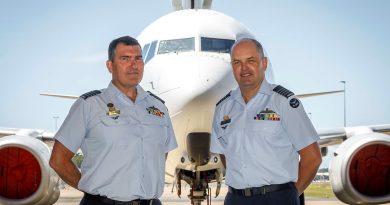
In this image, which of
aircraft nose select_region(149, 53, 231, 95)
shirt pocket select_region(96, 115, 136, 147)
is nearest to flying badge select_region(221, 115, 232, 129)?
shirt pocket select_region(96, 115, 136, 147)

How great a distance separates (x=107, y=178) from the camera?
3822 millimetres

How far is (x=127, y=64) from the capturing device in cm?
394

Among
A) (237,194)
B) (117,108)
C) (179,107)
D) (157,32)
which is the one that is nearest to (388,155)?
(179,107)

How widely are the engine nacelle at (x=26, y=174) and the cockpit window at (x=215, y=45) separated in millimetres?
2983

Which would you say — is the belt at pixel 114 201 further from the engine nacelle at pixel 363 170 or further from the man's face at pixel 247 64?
the engine nacelle at pixel 363 170

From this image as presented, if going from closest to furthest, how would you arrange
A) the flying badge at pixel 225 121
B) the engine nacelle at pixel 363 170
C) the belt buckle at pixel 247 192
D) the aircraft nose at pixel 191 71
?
1. the belt buckle at pixel 247 192
2. the flying badge at pixel 225 121
3. the aircraft nose at pixel 191 71
4. the engine nacelle at pixel 363 170

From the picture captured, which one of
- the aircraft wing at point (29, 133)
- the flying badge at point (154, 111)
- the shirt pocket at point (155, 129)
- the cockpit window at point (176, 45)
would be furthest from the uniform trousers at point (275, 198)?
the aircraft wing at point (29, 133)

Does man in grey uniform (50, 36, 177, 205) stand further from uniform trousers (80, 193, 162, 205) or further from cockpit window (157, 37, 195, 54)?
cockpit window (157, 37, 195, 54)

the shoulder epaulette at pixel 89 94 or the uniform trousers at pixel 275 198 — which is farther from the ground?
the shoulder epaulette at pixel 89 94

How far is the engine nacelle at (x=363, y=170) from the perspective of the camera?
25.9 ft

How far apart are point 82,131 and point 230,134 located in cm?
112

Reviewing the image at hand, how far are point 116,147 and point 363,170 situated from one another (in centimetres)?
529

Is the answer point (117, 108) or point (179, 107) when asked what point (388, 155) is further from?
point (117, 108)

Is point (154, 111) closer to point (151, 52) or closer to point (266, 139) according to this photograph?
point (266, 139)
